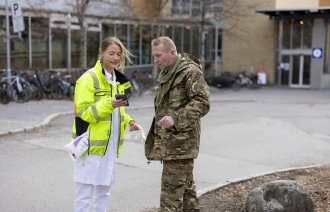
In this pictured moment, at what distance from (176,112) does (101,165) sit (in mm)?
821

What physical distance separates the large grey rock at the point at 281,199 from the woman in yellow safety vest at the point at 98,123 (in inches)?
56.7

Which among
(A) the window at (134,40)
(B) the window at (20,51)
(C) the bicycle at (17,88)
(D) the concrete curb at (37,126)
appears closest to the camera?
(D) the concrete curb at (37,126)

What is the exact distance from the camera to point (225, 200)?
5922 millimetres

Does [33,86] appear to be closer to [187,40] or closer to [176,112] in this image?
[176,112]

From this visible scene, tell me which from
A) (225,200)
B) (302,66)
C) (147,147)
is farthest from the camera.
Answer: (302,66)

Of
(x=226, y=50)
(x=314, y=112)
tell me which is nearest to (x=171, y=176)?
(x=314, y=112)

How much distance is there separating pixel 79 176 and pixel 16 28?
12911 millimetres

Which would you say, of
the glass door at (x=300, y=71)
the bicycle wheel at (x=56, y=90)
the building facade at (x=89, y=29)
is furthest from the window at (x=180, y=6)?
the bicycle wheel at (x=56, y=90)

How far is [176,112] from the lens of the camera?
14.6ft

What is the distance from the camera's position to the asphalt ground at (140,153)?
644 centimetres

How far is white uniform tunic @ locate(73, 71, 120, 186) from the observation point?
438 centimetres

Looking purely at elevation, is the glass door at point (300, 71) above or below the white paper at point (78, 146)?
below

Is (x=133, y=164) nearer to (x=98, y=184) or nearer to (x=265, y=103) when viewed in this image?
(x=98, y=184)

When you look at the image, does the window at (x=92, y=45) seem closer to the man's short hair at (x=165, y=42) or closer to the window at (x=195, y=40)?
the window at (x=195, y=40)
